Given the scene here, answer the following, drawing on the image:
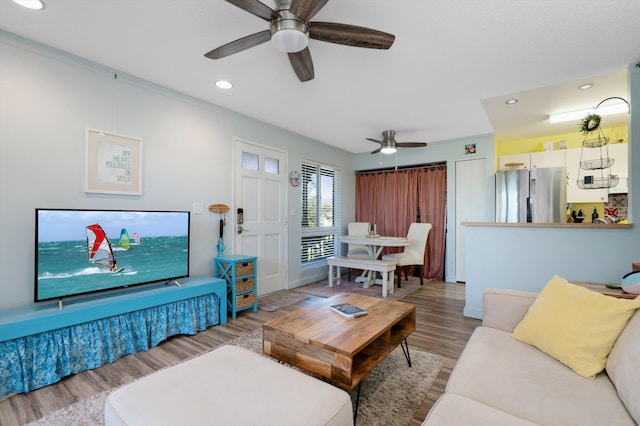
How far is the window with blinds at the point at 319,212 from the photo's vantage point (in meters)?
5.12

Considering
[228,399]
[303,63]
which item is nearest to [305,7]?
[303,63]

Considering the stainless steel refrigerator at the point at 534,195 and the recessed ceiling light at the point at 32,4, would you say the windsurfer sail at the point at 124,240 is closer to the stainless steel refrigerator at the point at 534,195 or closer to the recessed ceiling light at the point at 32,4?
the recessed ceiling light at the point at 32,4

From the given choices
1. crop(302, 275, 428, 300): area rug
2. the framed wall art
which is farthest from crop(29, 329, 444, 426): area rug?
crop(302, 275, 428, 300): area rug

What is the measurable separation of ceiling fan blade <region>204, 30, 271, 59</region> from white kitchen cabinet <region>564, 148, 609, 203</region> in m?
4.95

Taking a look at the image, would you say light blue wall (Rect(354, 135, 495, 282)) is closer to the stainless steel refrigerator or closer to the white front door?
the stainless steel refrigerator

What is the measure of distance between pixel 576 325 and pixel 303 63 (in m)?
2.23

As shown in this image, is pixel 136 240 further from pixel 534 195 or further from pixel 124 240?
pixel 534 195

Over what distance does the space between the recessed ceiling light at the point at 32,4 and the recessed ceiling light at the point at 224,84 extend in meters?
1.30

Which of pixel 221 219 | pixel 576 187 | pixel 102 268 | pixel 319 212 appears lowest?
pixel 102 268

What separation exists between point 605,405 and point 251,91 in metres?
3.42

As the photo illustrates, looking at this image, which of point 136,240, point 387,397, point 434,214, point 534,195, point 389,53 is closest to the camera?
point 387,397

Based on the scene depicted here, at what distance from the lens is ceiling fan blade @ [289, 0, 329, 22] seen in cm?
154

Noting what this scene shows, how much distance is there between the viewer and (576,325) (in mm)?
1428

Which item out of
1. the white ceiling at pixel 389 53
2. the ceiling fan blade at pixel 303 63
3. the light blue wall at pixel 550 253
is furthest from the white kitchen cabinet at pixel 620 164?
the ceiling fan blade at pixel 303 63
